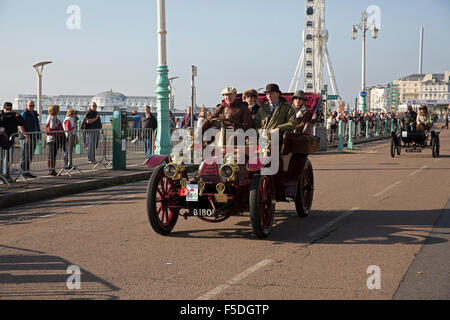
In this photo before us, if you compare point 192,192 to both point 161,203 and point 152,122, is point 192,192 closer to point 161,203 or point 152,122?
point 161,203

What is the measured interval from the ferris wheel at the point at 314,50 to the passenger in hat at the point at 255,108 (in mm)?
133089

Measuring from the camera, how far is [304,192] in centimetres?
912

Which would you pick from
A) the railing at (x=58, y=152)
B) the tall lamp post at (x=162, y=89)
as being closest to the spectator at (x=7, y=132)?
the railing at (x=58, y=152)

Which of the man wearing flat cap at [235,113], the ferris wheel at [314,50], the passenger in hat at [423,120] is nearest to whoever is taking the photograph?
the man wearing flat cap at [235,113]

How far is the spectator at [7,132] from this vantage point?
1191cm

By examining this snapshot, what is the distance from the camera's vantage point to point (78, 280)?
538cm

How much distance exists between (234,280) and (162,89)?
12510mm

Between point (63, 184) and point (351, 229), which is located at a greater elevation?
point (63, 184)

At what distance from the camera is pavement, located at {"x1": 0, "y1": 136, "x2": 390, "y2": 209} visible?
1089 centimetres

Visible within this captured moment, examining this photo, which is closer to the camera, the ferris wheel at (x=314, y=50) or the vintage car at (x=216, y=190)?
the vintage car at (x=216, y=190)

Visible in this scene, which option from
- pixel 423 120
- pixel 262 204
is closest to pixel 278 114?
pixel 262 204

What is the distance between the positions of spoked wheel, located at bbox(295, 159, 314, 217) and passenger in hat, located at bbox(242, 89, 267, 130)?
3.40ft

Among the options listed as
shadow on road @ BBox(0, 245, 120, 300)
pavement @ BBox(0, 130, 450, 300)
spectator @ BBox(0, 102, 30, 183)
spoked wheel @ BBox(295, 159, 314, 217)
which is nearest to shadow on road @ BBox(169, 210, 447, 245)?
pavement @ BBox(0, 130, 450, 300)

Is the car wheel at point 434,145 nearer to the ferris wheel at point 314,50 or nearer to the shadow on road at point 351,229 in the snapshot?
the shadow on road at point 351,229
